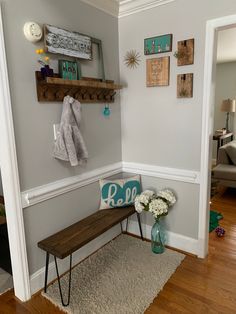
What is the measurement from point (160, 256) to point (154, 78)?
5.59 ft

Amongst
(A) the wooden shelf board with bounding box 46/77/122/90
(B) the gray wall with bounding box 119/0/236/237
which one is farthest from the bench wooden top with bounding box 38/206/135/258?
(A) the wooden shelf board with bounding box 46/77/122/90

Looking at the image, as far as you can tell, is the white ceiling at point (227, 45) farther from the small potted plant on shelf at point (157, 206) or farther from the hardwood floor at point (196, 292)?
the hardwood floor at point (196, 292)

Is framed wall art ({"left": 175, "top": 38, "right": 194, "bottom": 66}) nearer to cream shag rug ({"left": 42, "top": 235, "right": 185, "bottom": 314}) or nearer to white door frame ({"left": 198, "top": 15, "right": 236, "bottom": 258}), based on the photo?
white door frame ({"left": 198, "top": 15, "right": 236, "bottom": 258})

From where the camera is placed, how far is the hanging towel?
1.91 m

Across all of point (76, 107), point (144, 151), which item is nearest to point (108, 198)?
point (144, 151)

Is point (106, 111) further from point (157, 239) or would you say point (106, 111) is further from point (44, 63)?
point (157, 239)

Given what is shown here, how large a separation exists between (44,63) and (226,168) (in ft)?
10.5

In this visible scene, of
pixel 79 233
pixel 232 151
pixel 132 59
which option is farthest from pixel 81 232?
pixel 232 151

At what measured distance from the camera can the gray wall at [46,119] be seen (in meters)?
1.66

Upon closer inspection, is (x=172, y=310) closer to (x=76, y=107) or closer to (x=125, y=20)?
(x=76, y=107)

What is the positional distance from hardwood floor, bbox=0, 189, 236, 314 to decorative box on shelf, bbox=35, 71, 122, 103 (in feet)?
5.05

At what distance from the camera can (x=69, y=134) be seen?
192cm

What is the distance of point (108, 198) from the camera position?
2.43m

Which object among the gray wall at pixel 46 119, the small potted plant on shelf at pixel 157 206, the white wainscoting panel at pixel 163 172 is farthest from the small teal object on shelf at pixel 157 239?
the gray wall at pixel 46 119
